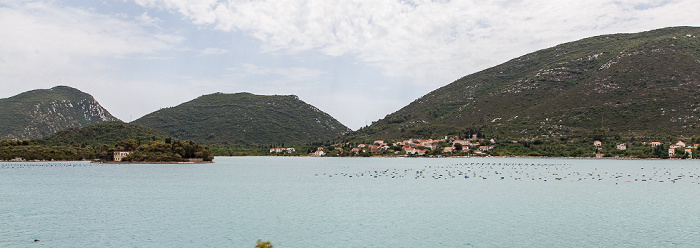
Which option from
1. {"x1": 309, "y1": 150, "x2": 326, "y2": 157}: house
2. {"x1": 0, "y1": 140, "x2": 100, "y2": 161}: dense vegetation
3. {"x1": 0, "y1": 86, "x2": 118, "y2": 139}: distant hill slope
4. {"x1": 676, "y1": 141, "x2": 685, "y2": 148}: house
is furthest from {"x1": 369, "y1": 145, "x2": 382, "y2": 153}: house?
{"x1": 0, "y1": 86, "x2": 118, "y2": 139}: distant hill slope

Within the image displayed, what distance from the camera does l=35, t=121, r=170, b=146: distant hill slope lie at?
13375cm

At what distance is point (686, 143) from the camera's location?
107 metres

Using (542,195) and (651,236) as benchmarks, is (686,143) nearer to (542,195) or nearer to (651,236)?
(542,195)

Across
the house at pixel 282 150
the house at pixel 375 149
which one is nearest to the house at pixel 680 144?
the house at pixel 375 149

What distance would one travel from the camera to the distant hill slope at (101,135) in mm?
133750

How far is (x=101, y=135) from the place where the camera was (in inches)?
5482

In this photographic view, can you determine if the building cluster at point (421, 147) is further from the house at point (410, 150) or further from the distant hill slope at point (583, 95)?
the distant hill slope at point (583, 95)

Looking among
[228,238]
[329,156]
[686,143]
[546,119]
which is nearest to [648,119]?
[686,143]

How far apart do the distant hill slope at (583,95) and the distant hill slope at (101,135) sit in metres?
71.2

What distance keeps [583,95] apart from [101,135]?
412 feet

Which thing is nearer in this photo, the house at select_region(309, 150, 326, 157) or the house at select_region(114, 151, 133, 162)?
the house at select_region(114, 151, 133, 162)

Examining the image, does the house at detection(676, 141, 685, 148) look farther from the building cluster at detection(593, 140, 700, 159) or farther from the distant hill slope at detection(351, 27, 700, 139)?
the distant hill slope at detection(351, 27, 700, 139)

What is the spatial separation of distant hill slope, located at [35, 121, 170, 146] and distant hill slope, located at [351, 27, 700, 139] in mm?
71156

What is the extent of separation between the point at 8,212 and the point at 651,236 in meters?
35.5
